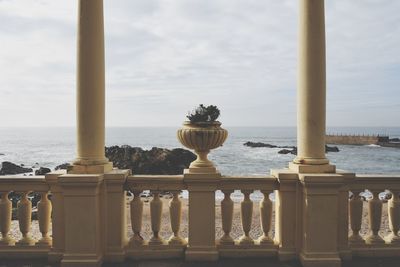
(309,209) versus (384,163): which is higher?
(309,209)

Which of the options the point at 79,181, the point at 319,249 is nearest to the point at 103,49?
the point at 79,181

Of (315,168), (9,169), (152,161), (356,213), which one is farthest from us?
(9,169)

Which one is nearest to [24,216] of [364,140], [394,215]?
[394,215]

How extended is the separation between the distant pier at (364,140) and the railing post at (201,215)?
94.8m

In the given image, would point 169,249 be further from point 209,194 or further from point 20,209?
point 20,209

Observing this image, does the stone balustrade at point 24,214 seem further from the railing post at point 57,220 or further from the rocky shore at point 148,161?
the rocky shore at point 148,161

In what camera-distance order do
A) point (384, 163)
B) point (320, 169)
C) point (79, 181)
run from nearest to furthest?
point (79, 181) < point (320, 169) < point (384, 163)

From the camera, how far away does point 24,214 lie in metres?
5.25

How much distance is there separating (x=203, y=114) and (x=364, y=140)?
106013 millimetres

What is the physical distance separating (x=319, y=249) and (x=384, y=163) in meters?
59.8

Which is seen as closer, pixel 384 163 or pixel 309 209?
pixel 309 209

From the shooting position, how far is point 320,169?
17.1 feet

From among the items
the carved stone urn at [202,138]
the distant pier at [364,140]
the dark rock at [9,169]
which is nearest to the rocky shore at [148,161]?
the dark rock at [9,169]

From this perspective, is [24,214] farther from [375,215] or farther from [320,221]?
[375,215]
